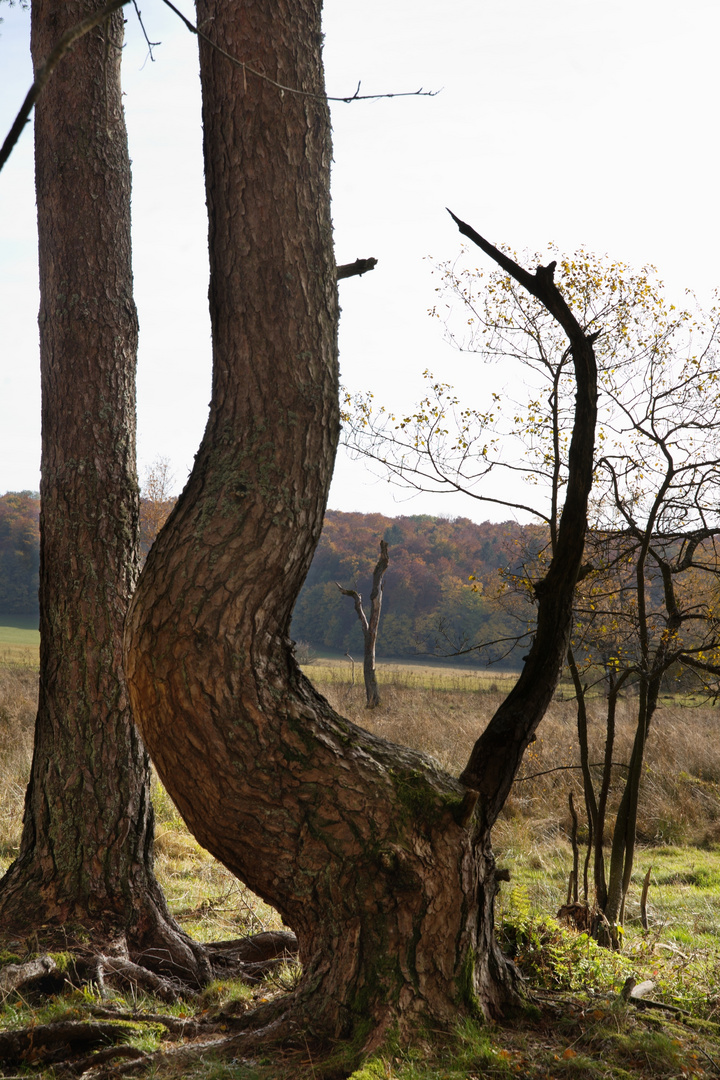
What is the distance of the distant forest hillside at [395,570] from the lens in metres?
30.1

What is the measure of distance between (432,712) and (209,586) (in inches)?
513

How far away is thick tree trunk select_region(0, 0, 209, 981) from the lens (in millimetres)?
3311

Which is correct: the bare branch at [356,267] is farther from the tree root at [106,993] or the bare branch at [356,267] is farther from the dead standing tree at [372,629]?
the dead standing tree at [372,629]

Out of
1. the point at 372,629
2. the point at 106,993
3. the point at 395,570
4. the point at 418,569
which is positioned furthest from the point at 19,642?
the point at 106,993

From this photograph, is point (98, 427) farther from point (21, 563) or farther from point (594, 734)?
point (21, 563)

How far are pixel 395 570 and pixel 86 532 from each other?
3421 centimetres

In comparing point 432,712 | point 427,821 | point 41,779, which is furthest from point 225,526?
point 432,712

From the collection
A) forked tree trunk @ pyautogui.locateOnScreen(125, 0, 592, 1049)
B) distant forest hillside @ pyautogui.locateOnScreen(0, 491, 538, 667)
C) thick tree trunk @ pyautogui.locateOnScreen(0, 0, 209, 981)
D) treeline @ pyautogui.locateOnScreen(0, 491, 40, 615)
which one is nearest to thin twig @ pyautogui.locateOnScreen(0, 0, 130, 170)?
forked tree trunk @ pyautogui.locateOnScreen(125, 0, 592, 1049)

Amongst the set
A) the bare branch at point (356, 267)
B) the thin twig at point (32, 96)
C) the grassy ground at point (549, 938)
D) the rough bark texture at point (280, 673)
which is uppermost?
the bare branch at point (356, 267)

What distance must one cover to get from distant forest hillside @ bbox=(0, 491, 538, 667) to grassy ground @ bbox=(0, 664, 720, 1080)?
15493mm

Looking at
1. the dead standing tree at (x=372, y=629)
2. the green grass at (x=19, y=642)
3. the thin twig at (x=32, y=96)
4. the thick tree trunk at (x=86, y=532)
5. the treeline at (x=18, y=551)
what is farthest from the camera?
the treeline at (x=18, y=551)

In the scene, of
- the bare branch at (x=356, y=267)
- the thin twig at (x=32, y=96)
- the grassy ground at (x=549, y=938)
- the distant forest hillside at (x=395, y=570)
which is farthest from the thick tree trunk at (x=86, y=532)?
the distant forest hillside at (x=395, y=570)

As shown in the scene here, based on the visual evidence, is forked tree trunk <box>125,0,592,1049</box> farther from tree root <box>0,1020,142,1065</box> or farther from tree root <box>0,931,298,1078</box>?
tree root <box>0,1020,142,1065</box>

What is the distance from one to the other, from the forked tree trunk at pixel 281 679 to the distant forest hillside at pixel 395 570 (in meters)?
22.6
